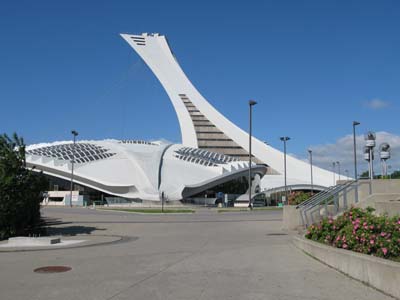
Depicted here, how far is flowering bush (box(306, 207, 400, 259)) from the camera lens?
7004 millimetres

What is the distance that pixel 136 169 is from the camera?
5981 cm

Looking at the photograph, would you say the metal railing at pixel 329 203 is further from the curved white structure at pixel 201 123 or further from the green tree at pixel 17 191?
the curved white structure at pixel 201 123

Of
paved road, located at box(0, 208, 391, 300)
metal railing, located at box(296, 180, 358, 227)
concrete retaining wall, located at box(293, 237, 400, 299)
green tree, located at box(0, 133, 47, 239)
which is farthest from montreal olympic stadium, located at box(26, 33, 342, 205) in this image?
concrete retaining wall, located at box(293, 237, 400, 299)

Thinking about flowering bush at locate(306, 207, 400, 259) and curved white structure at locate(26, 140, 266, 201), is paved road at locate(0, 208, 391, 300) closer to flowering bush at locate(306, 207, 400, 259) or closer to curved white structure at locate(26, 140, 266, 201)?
flowering bush at locate(306, 207, 400, 259)

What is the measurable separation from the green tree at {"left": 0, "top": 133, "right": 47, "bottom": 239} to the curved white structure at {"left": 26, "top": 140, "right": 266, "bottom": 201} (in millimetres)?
36121

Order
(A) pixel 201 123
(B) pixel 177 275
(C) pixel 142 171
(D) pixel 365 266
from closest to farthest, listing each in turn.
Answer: (D) pixel 365 266 → (B) pixel 177 275 → (C) pixel 142 171 → (A) pixel 201 123

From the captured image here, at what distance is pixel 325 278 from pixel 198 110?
348 feet

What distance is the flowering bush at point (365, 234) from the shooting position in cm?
700

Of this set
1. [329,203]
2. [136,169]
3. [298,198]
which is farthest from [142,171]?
[329,203]

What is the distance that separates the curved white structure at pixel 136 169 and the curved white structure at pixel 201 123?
28956mm

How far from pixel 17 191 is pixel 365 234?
40.5ft

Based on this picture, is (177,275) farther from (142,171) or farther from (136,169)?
(136,169)

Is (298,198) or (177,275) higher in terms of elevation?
(298,198)

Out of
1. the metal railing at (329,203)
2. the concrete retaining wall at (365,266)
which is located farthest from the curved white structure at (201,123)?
the concrete retaining wall at (365,266)
